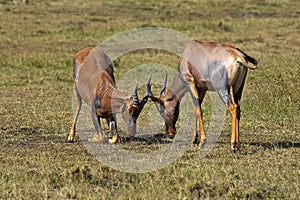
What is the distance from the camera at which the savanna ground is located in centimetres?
662

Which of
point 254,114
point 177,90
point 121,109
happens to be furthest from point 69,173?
point 254,114

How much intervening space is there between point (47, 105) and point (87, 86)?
3250mm

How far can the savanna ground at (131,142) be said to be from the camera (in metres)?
6.62

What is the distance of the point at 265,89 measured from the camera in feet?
42.3

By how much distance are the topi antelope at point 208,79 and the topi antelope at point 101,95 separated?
35 centimetres

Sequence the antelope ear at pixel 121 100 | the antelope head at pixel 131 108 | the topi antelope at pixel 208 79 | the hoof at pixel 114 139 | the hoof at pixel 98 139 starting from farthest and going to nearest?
the hoof at pixel 98 139
the hoof at pixel 114 139
the antelope ear at pixel 121 100
the antelope head at pixel 131 108
the topi antelope at pixel 208 79

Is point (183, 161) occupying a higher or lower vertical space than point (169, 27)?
higher

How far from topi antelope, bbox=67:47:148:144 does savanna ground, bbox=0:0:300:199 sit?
1.11ft

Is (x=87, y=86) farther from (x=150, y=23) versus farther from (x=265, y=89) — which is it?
(x=150, y=23)

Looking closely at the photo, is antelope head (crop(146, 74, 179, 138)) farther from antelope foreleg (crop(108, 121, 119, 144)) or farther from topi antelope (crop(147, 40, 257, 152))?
antelope foreleg (crop(108, 121, 119, 144))

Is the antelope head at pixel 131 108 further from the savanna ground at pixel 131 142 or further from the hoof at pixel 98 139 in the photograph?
the hoof at pixel 98 139

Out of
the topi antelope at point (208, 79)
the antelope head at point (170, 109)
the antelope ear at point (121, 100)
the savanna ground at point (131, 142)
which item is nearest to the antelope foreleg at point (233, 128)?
the topi antelope at point (208, 79)

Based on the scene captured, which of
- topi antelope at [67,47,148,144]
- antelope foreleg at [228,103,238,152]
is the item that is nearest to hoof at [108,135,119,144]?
topi antelope at [67,47,148,144]

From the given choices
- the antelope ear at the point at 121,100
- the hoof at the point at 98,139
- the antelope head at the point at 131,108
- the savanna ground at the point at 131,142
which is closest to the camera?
the savanna ground at the point at 131,142
